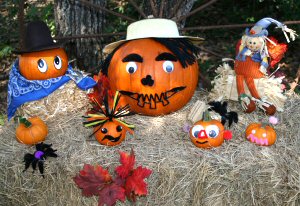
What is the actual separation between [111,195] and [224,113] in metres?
1.12

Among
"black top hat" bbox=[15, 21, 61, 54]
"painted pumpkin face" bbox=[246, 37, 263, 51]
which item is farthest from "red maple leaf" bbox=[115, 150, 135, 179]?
"painted pumpkin face" bbox=[246, 37, 263, 51]

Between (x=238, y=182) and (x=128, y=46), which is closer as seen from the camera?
(x=238, y=182)

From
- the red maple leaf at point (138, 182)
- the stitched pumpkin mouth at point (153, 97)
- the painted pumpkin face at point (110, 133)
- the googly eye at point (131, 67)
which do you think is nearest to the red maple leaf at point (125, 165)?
the red maple leaf at point (138, 182)

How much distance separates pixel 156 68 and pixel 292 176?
3.97ft

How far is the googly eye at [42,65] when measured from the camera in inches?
121

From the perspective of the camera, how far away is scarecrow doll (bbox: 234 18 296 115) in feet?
10.0

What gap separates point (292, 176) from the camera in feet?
8.46

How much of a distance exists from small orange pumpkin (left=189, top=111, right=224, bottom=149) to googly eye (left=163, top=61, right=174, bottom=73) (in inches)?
17.4

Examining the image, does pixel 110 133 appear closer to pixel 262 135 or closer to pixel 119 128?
pixel 119 128

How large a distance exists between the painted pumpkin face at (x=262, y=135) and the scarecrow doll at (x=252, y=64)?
1.16 ft

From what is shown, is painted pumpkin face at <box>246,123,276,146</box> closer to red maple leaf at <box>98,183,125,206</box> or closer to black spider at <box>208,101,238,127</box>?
black spider at <box>208,101,238,127</box>

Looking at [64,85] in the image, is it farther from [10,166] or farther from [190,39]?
[190,39]

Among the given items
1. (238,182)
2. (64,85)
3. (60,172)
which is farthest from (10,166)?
(238,182)

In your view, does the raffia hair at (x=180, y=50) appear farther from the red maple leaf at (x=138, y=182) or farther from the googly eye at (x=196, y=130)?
the red maple leaf at (x=138, y=182)
